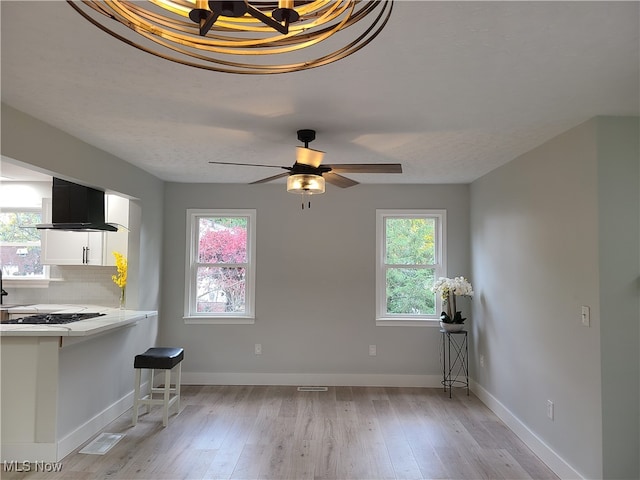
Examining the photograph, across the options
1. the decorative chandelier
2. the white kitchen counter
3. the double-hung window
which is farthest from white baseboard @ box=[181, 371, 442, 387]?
the decorative chandelier

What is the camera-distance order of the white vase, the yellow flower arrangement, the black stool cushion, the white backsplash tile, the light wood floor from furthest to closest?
1. the white backsplash tile
2. the white vase
3. the yellow flower arrangement
4. the black stool cushion
5. the light wood floor

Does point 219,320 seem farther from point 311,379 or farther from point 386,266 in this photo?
point 386,266

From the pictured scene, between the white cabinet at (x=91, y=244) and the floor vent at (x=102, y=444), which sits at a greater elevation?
the white cabinet at (x=91, y=244)

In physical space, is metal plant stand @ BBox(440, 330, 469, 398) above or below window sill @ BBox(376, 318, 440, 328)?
below

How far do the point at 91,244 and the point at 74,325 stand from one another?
6.02ft

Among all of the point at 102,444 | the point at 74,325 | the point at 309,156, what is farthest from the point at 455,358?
the point at 74,325

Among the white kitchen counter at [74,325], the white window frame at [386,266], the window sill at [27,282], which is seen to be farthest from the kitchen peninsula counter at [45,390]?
the white window frame at [386,266]

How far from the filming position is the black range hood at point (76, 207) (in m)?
4.21

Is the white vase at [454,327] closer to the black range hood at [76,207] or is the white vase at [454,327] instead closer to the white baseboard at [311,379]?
the white baseboard at [311,379]

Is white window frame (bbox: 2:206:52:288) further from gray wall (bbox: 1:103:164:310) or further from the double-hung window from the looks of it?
gray wall (bbox: 1:103:164:310)

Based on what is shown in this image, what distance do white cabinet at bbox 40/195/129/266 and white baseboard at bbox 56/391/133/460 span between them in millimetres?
1591

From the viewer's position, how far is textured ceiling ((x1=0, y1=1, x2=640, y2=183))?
5.77ft

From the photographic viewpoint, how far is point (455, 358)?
5.33 metres

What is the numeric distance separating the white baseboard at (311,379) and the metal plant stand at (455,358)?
151 mm
